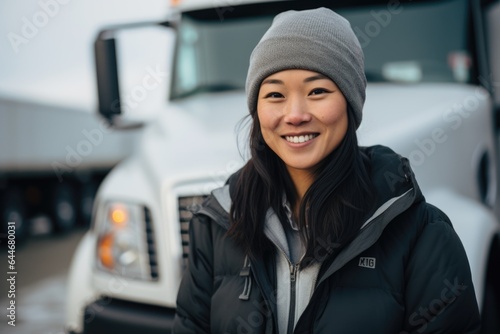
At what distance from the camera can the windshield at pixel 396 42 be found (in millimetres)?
3783

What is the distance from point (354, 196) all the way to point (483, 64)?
238 centimetres

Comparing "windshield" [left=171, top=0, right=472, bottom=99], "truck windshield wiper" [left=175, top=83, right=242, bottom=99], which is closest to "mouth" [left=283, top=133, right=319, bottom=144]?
"windshield" [left=171, top=0, right=472, bottom=99]

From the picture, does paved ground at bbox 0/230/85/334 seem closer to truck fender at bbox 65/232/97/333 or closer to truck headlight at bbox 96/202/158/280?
truck fender at bbox 65/232/97/333

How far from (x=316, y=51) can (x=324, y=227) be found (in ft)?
1.69

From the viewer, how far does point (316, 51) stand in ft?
6.31

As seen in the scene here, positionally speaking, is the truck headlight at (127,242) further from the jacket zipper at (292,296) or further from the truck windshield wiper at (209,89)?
the jacket zipper at (292,296)

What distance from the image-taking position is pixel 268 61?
1971 millimetres

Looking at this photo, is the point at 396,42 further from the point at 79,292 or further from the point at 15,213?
the point at 15,213

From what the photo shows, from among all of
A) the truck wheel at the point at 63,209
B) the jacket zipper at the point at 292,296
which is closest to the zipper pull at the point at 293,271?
the jacket zipper at the point at 292,296

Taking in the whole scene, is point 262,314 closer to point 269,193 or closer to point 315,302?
point 315,302

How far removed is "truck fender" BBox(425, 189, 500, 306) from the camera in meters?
2.91

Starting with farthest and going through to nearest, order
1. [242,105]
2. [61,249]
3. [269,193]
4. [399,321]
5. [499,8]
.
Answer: [61,249] → [499,8] → [242,105] → [269,193] → [399,321]

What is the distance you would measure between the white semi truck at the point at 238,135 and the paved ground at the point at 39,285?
196cm

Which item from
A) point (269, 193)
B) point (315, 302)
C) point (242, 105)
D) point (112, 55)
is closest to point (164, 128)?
point (242, 105)
